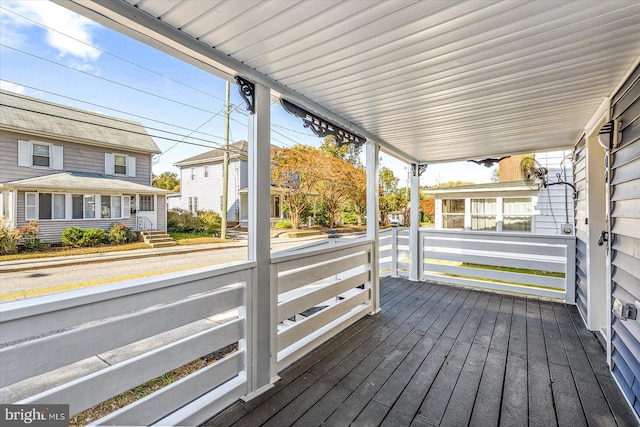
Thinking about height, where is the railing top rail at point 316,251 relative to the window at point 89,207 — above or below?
below

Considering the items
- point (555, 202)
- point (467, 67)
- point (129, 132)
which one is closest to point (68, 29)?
point (129, 132)

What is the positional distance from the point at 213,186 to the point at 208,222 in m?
0.23

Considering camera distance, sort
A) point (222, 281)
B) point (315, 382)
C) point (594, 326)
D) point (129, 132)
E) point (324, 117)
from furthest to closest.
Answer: point (594, 326), point (324, 117), point (315, 382), point (222, 281), point (129, 132)

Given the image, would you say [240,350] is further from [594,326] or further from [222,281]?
[594,326]

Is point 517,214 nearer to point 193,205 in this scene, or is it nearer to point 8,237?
point 193,205

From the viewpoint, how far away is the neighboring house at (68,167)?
3.53ft

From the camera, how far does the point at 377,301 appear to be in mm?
3553

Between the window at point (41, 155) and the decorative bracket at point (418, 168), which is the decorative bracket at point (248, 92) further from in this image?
the decorative bracket at point (418, 168)

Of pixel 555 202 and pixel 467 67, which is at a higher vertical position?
pixel 467 67

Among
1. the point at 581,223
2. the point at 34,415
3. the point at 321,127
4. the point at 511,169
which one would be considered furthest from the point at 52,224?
the point at 511,169

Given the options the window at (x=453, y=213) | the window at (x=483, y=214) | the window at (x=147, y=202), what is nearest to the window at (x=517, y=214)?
the window at (x=483, y=214)

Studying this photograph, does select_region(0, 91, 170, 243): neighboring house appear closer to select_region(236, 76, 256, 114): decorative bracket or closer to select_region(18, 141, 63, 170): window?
select_region(18, 141, 63, 170): window

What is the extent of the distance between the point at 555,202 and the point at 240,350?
7543mm

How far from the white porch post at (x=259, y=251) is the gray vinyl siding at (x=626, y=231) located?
89.9 inches
